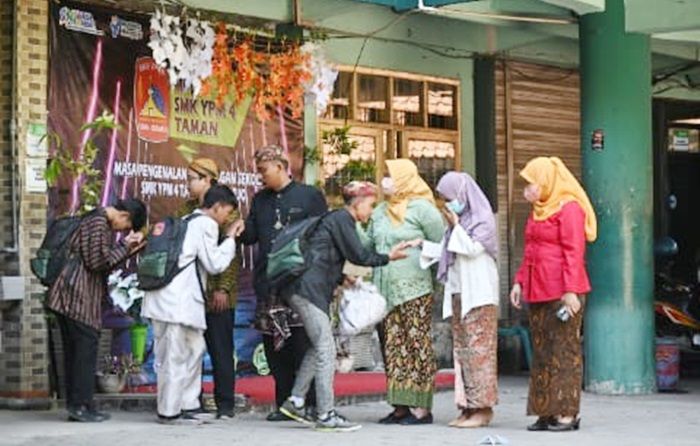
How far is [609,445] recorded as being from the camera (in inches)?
367

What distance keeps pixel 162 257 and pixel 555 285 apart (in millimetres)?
2611

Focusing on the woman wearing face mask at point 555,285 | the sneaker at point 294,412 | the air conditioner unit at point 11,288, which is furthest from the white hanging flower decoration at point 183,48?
the woman wearing face mask at point 555,285

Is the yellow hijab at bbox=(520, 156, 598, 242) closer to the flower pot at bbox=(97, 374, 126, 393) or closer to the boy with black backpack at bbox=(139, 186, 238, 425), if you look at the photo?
the boy with black backpack at bbox=(139, 186, 238, 425)

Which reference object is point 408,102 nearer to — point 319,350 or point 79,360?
point 319,350

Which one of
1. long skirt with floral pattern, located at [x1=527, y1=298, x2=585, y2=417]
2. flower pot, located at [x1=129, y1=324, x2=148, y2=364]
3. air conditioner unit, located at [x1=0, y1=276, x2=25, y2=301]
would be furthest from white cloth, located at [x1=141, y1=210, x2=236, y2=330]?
long skirt with floral pattern, located at [x1=527, y1=298, x2=585, y2=417]

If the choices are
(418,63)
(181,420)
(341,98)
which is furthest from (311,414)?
(418,63)

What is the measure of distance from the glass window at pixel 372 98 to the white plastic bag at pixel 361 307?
439 cm

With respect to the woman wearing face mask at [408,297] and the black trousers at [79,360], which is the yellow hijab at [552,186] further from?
the black trousers at [79,360]

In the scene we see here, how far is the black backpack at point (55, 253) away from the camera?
33.4 ft

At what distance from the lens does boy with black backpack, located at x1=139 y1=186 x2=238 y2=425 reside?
995 cm

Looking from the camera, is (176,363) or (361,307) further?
(361,307)

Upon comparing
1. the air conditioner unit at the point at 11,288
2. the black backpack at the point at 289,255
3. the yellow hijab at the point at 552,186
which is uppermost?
the yellow hijab at the point at 552,186

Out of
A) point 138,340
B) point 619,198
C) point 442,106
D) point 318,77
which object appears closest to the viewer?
point 138,340

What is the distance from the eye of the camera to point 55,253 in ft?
33.4
